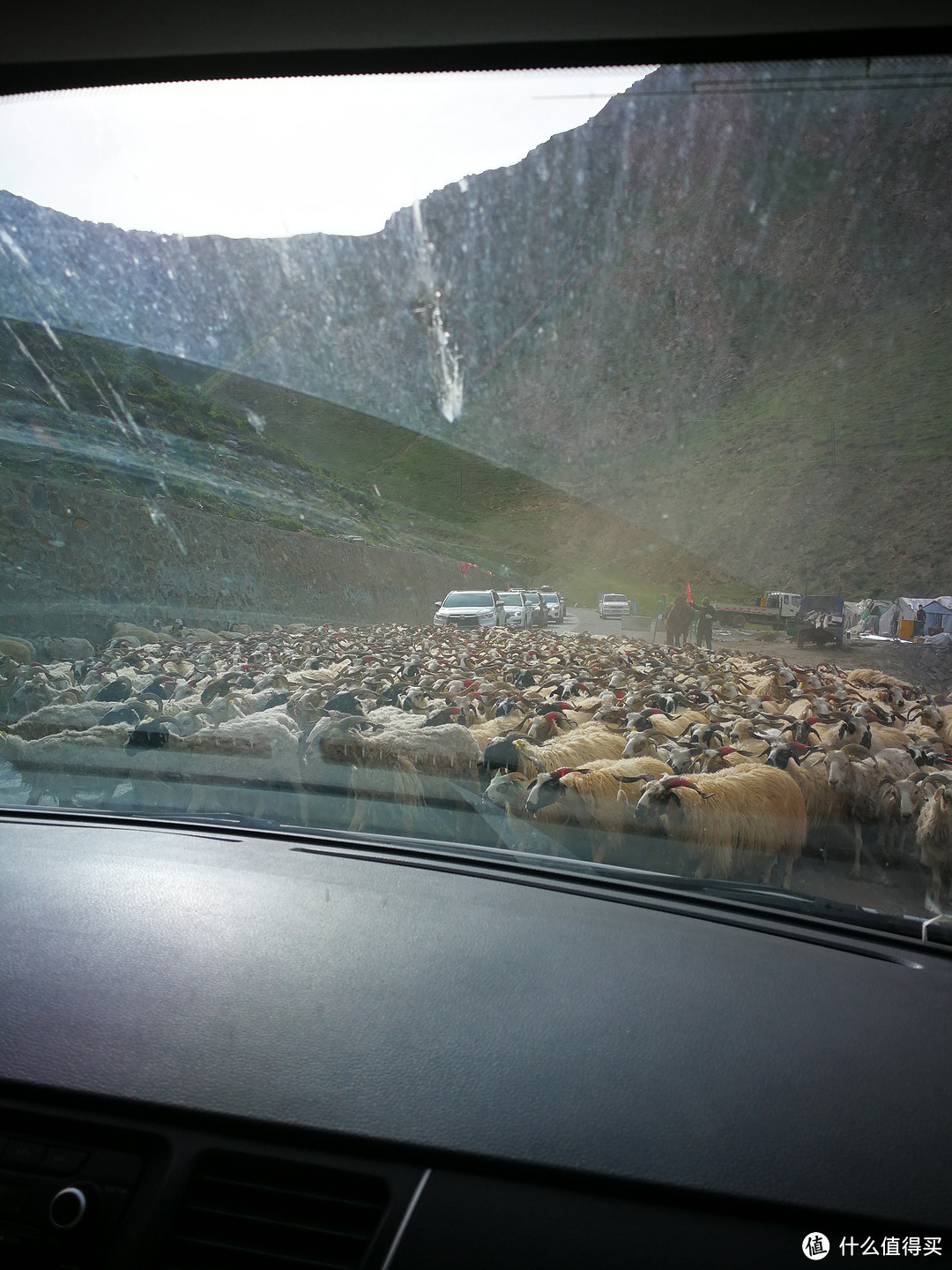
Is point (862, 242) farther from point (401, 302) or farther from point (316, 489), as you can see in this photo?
point (316, 489)

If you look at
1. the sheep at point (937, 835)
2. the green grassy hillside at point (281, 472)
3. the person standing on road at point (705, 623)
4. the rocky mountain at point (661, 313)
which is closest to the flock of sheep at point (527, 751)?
the sheep at point (937, 835)

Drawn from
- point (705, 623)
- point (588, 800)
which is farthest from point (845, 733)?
point (705, 623)

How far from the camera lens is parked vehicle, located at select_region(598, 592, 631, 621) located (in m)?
6.39

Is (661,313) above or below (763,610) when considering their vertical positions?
above

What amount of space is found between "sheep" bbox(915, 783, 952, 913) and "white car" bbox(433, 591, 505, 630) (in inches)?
138

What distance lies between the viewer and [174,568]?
7.51m

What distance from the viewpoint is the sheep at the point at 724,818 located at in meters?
3.36

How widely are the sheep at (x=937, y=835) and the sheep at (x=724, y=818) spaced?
0.45m

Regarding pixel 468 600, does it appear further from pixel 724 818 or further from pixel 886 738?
pixel 724 818

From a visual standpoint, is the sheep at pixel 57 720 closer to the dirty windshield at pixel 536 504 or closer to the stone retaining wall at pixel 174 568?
the dirty windshield at pixel 536 504

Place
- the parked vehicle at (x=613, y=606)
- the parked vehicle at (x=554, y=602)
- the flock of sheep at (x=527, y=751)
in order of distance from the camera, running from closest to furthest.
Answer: the flock of sheep at (x=527, y=751) < the parked vehicle at (x=613, y=606) < the parked vehicle at (x=554, y=602)

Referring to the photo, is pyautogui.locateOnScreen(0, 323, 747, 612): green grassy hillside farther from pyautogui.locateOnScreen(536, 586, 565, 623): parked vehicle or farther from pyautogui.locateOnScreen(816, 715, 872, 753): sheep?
pyautogui.locateOnScreen(816, 715, 872, 753): sheep

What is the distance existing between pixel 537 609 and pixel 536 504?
1.20 metres

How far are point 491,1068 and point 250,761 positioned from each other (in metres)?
2.49
